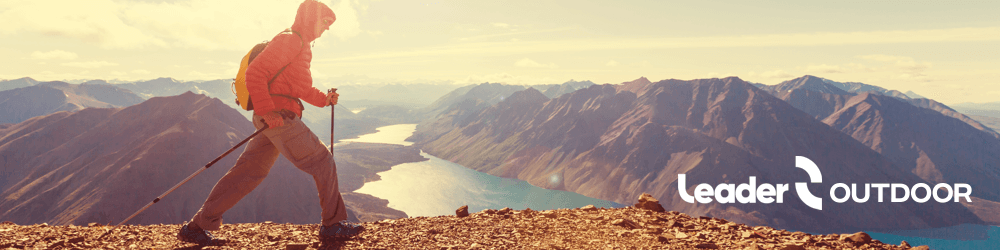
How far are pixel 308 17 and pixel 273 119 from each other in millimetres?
1736

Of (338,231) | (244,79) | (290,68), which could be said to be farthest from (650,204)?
(244,79)

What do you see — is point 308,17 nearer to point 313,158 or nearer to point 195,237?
point 313,158

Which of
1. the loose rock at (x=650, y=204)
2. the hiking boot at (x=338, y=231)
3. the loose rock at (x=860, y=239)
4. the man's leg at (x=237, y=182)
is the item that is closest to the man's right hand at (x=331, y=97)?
the man's leg at (x=237, y=182)

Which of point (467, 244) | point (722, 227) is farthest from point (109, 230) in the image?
point (722, 227)

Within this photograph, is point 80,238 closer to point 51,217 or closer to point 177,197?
point 177,197

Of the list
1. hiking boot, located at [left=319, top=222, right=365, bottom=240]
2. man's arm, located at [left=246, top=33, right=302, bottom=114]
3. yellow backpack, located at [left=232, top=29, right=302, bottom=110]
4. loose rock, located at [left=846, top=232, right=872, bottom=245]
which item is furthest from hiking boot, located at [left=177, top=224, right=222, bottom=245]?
loose rock, located at [left=846, top=232, right=872, bottom=245]

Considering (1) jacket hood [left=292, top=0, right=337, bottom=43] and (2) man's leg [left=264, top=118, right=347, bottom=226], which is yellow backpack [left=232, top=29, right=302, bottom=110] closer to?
(1) jacket hood [left=292, top=0, right=337, bottom=43]

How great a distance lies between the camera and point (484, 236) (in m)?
8.27

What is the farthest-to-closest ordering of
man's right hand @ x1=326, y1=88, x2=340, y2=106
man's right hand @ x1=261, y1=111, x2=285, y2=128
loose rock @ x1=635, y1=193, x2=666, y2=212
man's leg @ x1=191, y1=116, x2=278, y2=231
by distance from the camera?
loose rock @ x1=635, y1=193, x2=666, y2=212, man's right hand @ x1=326, y1=88, x2=340, y2=106, man's leg @ x1=191, y1=116, x2=278, y2=231, man's right hand @ x1=261, y1=111, x2=285, y2=128

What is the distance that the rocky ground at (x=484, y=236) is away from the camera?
7.16 m

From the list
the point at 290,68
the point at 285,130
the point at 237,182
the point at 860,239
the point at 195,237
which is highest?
the point at 290,68

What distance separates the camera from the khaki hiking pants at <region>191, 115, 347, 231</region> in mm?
6973

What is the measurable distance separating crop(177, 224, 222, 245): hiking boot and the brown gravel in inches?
4.5

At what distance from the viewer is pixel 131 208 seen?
507 feet
